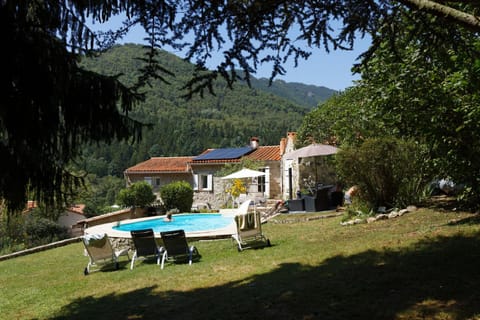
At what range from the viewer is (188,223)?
18812 millimetres

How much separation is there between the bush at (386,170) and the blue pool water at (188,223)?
6.21m

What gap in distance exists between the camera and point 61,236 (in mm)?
19156

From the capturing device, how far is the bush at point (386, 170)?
12.6 m

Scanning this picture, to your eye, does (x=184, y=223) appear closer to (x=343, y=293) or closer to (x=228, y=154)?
(x=228, y=154)

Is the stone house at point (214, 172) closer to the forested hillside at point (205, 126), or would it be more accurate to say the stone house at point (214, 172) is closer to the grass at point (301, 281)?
the forested hillside at point (205, 126)

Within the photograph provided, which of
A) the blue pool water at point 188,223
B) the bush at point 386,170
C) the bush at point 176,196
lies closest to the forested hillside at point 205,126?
the bush at point 176,196

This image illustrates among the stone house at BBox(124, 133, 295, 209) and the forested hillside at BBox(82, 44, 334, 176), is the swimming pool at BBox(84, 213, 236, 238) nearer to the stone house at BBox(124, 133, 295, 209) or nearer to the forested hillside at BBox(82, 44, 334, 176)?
the stone house at BBox(124, 133, 295, 209)

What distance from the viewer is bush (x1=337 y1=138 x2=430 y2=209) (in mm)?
12648

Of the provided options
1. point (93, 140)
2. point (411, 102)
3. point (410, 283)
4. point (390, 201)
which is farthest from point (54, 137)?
point (390, 201)

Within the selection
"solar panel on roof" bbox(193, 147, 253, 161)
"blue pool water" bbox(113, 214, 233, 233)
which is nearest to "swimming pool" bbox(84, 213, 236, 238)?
"blue pool water" bbox(113, 214, 233, 233)

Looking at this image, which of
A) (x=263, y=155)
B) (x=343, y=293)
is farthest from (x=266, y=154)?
(x=343, y=293)

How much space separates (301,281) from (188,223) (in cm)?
1287

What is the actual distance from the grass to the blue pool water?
5958mm

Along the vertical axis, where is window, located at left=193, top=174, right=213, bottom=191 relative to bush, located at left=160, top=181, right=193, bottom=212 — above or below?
above
